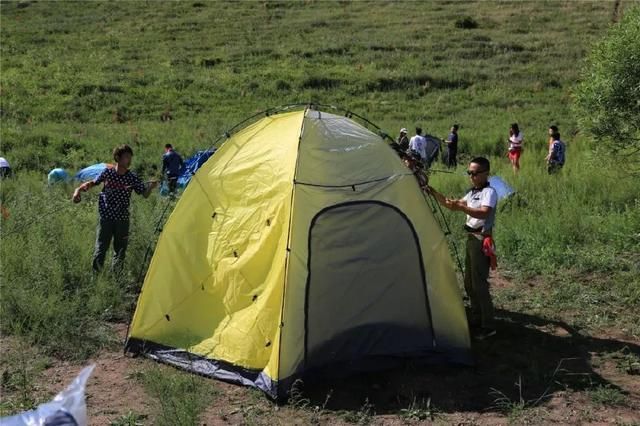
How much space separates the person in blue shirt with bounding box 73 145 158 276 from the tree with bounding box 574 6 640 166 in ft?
16.0

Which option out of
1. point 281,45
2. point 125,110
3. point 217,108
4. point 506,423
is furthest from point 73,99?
point 506,423

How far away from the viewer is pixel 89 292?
24.6 feet

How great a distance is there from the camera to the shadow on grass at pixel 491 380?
5.47 metres

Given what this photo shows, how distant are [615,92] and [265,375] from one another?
487cm

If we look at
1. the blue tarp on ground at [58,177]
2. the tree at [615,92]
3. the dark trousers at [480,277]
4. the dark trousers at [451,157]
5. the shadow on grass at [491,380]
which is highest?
the tree at [615,92]

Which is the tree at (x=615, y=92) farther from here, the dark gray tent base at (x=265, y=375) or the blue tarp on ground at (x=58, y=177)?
the blue tarp on ground at (x=58, y=177)

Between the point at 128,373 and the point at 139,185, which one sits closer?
the point at 128,373

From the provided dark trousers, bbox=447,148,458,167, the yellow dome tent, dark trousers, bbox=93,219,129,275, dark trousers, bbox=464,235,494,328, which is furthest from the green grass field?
dark trousers, bbox=447,148,458,167

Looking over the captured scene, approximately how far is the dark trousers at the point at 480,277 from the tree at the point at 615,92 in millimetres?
2521

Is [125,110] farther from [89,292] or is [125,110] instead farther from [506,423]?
[506,423]

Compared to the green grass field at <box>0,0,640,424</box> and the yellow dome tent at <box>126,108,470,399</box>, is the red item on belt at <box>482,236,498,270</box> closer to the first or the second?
the yellow dome tent at <box>126,108,470,399</box>

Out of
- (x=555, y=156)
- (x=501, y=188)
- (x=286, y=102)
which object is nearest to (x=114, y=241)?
(x=501, y=188)

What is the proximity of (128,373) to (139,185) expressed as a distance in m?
2.44

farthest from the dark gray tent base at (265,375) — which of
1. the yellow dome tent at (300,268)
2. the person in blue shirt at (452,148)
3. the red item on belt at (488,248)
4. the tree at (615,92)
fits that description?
the person in blue shirt at (452,148)
